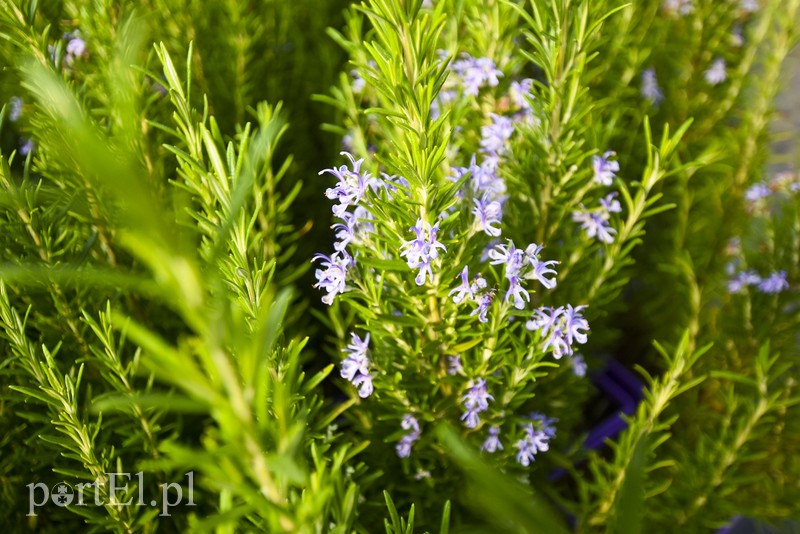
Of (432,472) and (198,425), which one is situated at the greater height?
(198,425)

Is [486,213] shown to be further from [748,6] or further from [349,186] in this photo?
[748,6]

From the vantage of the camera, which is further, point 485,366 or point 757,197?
point 757,197

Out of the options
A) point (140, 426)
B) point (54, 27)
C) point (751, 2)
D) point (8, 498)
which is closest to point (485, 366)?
point (140, 426)

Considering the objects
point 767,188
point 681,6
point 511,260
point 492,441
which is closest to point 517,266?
point 511,260

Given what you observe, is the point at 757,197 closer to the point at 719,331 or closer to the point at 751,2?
the point at 719,331

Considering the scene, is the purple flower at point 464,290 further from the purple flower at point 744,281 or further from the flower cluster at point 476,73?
the purple flower at point 744,281

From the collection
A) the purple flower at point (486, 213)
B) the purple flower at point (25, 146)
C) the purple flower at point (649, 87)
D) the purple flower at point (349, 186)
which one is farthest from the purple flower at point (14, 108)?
the purple flower at point (649, 87)
